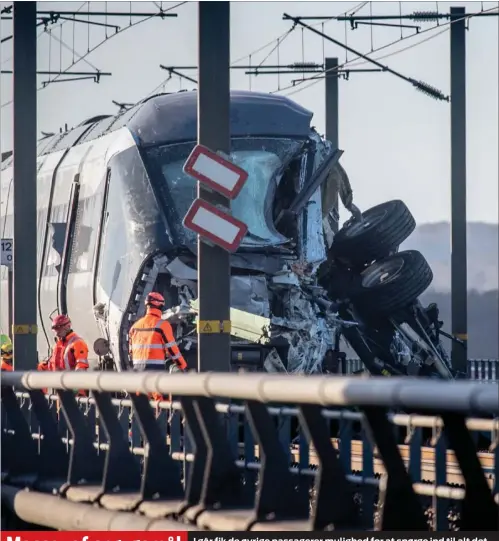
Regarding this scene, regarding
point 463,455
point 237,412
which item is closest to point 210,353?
point 237,412

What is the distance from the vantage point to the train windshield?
69.2 feet

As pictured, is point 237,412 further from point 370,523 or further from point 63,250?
point 63,250

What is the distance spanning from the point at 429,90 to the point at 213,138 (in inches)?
721

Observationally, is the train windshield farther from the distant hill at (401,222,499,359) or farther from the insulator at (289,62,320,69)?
the distant hill at (401,222,499,359)

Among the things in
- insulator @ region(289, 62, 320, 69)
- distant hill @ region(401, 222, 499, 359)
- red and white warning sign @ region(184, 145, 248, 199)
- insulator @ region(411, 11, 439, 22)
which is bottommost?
distant hill @ region(401, 222, 499, 359)

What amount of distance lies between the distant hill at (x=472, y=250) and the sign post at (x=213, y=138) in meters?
104

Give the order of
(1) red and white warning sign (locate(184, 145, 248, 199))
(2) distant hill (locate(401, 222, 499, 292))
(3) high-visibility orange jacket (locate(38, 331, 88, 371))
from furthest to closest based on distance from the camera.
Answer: (2) distant hill (locate(401, 222, 499, 292))
(3) high-visibility orange jacket (locate(38, 331, 88, 371))
(1) red and white warning sign (locate(184, 145, 248, 199))

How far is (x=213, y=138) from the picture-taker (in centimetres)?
1393

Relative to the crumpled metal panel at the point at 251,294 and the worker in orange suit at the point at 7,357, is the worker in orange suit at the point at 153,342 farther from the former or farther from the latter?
the worker in orange suit at the point at 7,357

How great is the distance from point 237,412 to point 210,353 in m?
4.38

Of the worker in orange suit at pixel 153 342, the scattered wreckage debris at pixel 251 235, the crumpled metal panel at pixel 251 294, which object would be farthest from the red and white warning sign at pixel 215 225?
the crumpled metal panel at pixel 251 294

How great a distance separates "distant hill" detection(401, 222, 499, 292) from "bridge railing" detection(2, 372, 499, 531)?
107 m

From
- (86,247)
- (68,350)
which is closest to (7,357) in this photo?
(86,247)

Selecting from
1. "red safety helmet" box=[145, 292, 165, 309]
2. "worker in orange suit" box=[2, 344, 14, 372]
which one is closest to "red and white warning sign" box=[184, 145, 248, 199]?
"red safety helmet" box=[145, 292, 165, 309]
